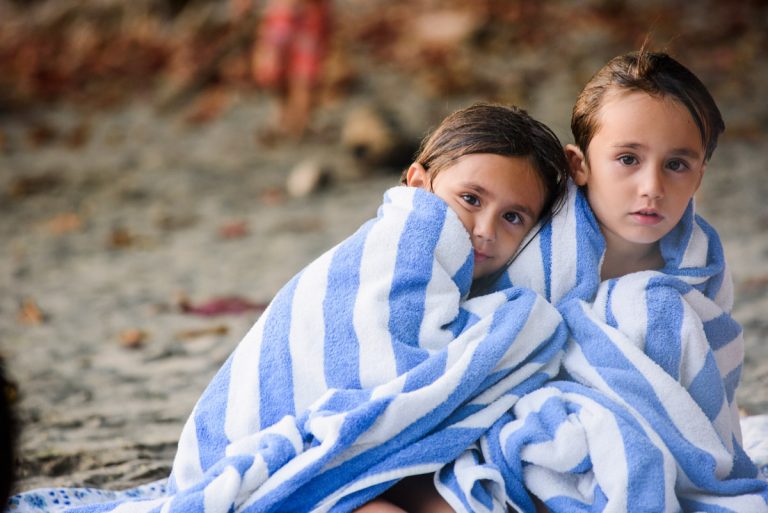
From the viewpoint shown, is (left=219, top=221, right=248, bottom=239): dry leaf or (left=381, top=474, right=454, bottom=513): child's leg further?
(left=219, top=221, right=248, bottom=239): dry leaf

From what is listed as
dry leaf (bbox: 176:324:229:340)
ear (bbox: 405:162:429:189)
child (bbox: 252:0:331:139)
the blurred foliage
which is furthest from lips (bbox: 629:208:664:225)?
the blurred foliage

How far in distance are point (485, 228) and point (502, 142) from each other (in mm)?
179

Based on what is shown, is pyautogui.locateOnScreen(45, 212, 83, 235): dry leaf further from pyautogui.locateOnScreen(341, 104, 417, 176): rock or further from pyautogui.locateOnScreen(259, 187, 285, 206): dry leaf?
pyautogui.locateOnScreen(341, 104, 417, 176): rock

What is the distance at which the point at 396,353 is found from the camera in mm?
1810

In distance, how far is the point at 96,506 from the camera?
6.64 ft

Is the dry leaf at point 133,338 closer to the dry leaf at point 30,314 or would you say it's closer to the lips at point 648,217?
the dry leaf at point 30,314

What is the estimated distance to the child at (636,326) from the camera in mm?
1740

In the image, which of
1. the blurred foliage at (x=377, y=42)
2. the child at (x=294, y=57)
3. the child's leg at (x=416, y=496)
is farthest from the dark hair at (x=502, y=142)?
the blurred foliage at (x=377, y=42)

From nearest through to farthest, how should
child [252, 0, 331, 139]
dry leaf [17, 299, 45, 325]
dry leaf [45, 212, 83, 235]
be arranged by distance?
dry leaf [17, 299, 45, 325] → dry leaf [45, 212, 83, 235] → child [252, 0, 331, 139]

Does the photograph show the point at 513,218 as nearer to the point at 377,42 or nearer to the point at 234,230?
the point at 234,230

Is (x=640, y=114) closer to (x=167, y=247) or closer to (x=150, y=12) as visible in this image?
(x=167, y=247)

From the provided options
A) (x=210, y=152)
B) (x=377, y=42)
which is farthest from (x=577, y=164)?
(x=377, y=42)

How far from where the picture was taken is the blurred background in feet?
12.3

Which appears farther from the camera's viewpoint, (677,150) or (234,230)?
(234,230)
